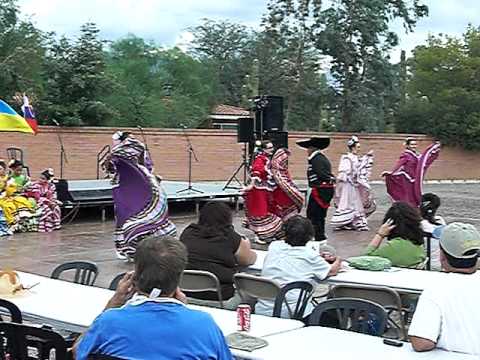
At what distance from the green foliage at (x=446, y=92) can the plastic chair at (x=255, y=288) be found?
3385cm

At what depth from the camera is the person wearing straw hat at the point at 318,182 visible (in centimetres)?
1251

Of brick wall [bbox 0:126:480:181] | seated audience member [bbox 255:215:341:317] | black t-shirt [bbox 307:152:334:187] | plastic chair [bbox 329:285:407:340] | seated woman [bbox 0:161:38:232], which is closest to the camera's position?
plastic chair [bbox 329:285:407:340]

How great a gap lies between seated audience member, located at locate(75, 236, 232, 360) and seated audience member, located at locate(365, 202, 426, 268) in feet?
11.6

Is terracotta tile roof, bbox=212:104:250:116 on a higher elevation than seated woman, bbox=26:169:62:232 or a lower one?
higher

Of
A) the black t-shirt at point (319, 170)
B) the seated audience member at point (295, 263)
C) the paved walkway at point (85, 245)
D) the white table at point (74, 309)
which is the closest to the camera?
the white table at point (74, 309)

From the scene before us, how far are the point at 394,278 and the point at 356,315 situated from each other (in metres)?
1.25

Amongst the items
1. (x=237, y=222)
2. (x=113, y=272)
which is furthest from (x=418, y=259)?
(x=237, y=222)

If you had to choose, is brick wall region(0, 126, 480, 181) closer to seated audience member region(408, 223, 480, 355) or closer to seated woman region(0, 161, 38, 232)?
seated woman region(0, 161, 38, 232)

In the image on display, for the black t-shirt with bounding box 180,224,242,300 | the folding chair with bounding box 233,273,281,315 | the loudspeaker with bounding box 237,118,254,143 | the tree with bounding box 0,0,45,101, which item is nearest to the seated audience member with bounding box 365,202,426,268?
the black t-shirt with bounding box 180,224,242,300

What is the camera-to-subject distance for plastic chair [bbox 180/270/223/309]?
5.92m

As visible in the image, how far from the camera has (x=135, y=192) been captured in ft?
35.0

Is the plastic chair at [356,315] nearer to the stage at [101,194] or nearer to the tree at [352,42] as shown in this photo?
the stage at [101,194]

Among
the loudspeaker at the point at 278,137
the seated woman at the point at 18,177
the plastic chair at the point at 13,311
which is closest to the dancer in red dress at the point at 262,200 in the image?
the loudspeaker at the point at 278,137

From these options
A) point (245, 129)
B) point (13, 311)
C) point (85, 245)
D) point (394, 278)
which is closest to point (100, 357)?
point (13, 311)
